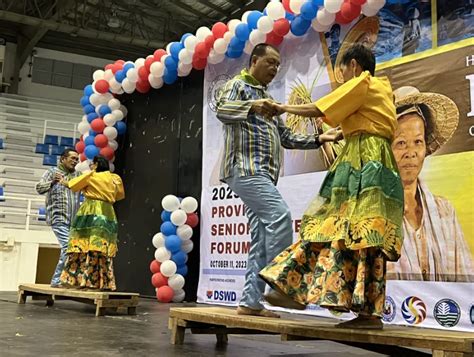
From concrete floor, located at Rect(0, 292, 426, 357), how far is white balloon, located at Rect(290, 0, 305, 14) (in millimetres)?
2515

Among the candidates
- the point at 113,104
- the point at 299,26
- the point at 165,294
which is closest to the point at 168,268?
the point at 165,294

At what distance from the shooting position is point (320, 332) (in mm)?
2160

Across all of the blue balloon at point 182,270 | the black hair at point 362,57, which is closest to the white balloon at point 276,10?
the blue balloon at point 182,270

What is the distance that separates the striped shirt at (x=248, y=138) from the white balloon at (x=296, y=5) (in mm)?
1985

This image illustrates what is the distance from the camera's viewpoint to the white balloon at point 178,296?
5.72 m

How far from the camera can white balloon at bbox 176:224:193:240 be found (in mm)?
5672

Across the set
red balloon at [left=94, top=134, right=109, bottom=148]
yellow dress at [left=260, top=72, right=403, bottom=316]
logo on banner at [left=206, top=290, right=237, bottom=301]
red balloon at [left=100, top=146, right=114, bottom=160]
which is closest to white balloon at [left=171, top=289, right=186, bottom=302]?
logo on banner at [left=206, top=290, right=237, bottom=301]

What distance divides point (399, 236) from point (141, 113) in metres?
5.06

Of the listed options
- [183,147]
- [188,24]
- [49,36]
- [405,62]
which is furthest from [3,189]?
[405,62]

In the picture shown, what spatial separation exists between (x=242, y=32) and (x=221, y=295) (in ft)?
7.65

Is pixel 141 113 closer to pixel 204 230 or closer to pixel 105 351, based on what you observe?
pixel 204 230

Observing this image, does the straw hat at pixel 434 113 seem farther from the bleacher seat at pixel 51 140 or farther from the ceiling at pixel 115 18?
the bleacher seat at pixel 51 140

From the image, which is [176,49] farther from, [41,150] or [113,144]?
[41,150]

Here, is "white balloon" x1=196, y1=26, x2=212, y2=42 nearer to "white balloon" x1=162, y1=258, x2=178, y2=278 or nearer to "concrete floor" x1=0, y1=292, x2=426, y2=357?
"white balloon" x1=162, y1=258, x2=178, y2=278
